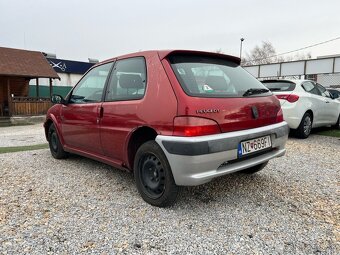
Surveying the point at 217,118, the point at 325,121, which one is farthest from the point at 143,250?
the point at 325,121

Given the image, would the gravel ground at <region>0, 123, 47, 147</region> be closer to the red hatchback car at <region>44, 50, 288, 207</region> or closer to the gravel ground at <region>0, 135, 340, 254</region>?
the gravel ground at <region>0, 135, 340, 254</region>

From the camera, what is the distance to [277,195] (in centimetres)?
352

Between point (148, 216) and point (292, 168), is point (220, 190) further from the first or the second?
point (292, 168)

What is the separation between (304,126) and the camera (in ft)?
24.1

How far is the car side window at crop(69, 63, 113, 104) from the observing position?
157 inches

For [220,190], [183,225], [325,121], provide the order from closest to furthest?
[183,225], [220,190], [325,121]

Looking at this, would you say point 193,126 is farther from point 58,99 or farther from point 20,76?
point 20,76

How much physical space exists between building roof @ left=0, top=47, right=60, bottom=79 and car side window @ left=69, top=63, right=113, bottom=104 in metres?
14.7

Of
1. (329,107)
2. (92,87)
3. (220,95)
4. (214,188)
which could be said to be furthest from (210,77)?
(329,107)

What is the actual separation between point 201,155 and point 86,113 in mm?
2089

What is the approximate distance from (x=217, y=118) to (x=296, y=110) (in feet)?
16.2

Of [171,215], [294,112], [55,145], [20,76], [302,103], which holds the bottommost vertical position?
[171,215]

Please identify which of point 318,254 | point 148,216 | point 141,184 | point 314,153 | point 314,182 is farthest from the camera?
point 314,153

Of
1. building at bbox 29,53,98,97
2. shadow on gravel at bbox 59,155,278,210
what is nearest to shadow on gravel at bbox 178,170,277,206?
shadow on gravel at bbox 59,155,278,210
